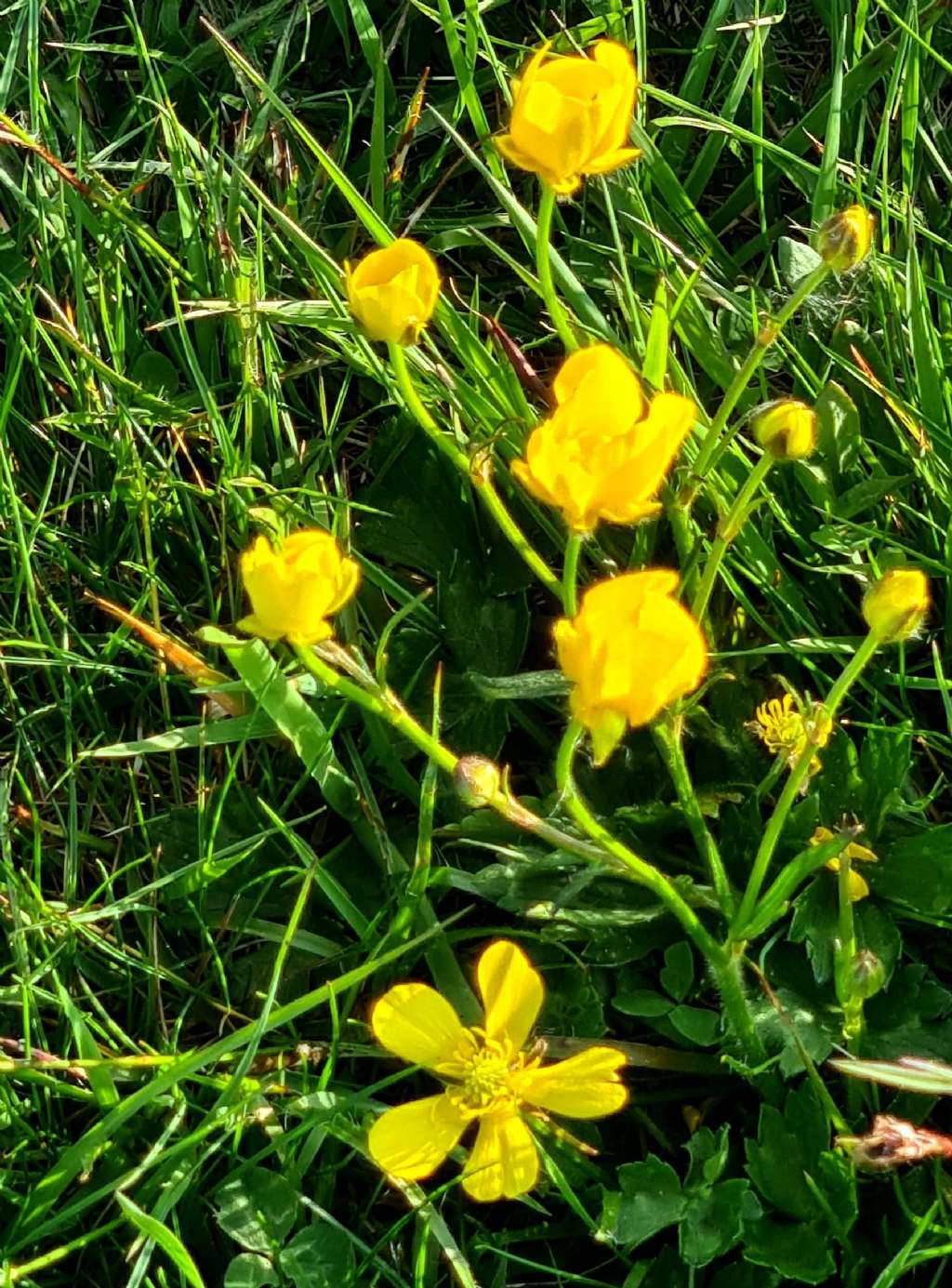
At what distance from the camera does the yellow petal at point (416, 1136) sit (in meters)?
1.43

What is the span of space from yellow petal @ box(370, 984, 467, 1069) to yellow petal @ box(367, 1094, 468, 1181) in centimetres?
5

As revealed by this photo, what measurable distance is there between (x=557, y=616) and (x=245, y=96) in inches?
35.8

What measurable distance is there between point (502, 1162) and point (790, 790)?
491 mm

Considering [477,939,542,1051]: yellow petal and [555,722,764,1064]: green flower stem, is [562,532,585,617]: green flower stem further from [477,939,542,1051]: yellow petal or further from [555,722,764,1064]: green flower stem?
[477,939,542,1051]: yellow petal

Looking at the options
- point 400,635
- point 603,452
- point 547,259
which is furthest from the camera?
point 400,635

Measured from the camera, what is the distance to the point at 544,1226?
1508mm

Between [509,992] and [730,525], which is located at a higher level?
[730,525]

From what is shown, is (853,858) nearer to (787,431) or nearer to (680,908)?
(680,908)

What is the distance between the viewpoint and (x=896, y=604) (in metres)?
1.23

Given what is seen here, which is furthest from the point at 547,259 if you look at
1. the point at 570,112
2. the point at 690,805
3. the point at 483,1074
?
the point at 483,1074

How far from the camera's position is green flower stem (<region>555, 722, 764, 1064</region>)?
4.00 ft

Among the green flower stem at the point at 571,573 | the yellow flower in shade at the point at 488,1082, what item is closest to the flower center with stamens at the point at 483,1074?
the yellow flower in shade at the point at 488,1082

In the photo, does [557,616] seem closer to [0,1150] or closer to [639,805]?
[639,805]

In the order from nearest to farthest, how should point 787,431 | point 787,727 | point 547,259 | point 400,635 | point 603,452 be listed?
1. point 603,452
2. point 787,431
3. point 547,259
4. point 787,727
5. point 400,635
